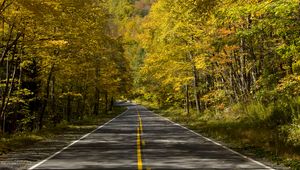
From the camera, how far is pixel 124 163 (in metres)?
12.6

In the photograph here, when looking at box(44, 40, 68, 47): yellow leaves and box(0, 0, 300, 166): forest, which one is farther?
box(44, 40, 68, 47): yellow leaves

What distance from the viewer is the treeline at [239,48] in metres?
15.0

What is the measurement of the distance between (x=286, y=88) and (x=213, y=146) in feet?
18.4

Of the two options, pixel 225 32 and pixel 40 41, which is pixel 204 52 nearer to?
pixel 225 32

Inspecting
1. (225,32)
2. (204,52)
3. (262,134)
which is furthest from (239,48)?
(262,134)

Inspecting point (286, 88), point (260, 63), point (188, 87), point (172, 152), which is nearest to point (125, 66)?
point (188, 87)

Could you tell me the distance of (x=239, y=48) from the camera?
2803 centimetres

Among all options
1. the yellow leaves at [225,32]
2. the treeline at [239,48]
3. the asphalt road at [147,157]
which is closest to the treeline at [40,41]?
the treeline at [239,48]

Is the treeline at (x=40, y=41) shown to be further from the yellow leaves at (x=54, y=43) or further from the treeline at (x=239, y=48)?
the treeline at (x=239, y=48)

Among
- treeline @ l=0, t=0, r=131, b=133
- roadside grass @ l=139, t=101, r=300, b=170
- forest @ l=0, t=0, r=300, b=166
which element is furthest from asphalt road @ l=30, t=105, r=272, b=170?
treeline @ l=0, t=0, r=131, b=133

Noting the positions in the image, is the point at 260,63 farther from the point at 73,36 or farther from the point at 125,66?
the point at 125,66

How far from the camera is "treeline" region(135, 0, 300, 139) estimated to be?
49.3 ft

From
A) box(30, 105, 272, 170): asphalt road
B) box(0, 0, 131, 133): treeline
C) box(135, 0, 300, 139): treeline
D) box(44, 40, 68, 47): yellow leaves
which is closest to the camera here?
box(30, 105, 272, 170): asphalt road

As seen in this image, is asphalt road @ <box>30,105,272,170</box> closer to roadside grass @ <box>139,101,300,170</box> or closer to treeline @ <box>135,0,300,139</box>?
roadside grass @ <box>139,101,300,170</box>
